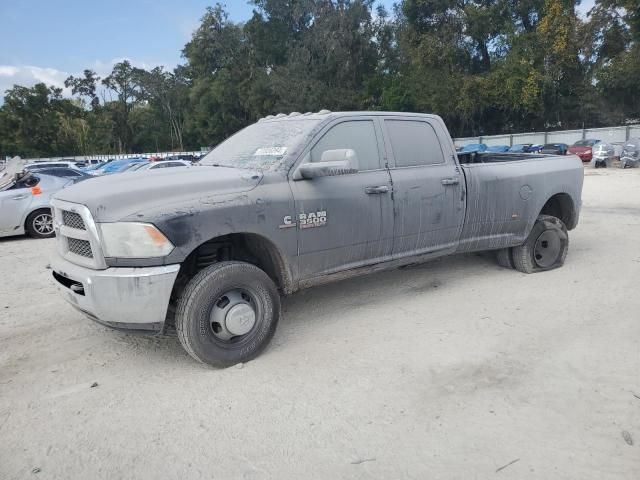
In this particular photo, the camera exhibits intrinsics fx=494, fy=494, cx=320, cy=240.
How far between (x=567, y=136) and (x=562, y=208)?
36.7 m

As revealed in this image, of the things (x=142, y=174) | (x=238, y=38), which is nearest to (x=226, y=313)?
(x=142, y=174)

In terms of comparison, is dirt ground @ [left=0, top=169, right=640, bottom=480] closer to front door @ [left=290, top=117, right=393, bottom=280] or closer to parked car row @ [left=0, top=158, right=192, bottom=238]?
front door @ [left=290, top=117, right=393, bottom=280]

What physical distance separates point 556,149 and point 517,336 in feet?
98.6

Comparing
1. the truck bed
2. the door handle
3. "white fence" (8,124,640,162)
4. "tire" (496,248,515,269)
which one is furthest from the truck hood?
"white fence" (8,124,640,162)

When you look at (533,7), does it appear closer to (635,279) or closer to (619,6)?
(619,6)

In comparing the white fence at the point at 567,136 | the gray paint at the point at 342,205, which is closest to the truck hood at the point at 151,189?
the gray paint at the point at 342,205

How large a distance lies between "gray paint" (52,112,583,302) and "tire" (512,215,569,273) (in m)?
0.23

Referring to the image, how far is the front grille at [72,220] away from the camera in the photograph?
3.48 m

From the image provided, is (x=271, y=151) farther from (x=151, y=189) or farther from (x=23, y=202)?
(x=23, y=202)

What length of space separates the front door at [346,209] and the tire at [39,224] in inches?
316

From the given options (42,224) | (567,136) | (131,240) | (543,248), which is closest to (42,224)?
(42,224)

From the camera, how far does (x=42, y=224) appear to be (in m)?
10.1

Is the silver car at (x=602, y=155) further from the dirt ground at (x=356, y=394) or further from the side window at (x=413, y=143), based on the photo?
the side window at (x=413, y=143)

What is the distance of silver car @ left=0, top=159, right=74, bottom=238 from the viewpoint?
9.64 meters
